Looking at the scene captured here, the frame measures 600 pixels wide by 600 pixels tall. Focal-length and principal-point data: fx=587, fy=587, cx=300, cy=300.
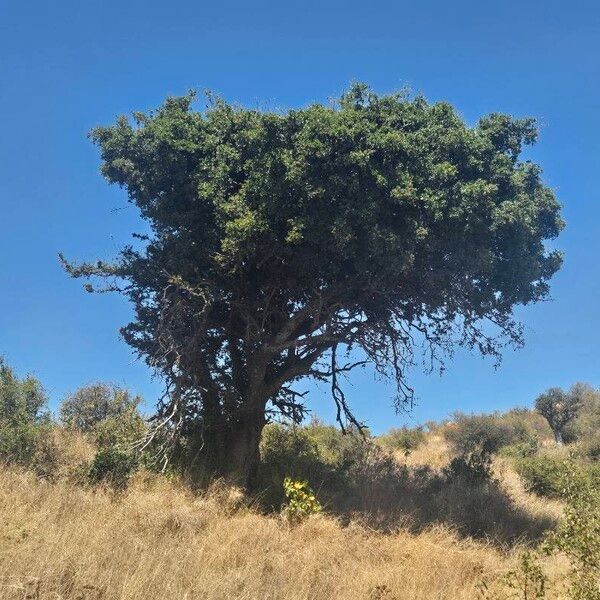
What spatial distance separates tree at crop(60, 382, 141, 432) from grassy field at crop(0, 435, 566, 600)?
5.71 m

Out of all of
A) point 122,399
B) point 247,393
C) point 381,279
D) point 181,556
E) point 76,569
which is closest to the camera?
point 76,569

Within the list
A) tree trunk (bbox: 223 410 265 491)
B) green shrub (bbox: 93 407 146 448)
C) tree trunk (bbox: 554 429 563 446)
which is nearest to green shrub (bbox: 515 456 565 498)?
tree trunk (bbox: 223 410 265 491)

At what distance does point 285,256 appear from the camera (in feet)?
42.0

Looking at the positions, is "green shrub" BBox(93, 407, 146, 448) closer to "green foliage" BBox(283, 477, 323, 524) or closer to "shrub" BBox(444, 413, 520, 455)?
"green foliage" BBox(283, 477, 323, 524)

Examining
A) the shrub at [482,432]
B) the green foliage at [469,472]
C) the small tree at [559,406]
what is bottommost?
the green foliage at [469,472]

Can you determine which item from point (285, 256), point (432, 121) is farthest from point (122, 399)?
point (432, 121)

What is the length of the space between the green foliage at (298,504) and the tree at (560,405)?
29182mm

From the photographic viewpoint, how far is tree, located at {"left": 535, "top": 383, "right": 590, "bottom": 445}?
36.6 m

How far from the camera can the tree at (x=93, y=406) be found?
655 inches

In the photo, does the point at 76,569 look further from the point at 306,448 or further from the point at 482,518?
the point at 306,448

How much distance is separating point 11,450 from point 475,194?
10310 millimetres

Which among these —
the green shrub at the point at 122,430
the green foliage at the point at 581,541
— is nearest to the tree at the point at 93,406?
the green shrub at the point at 122,430

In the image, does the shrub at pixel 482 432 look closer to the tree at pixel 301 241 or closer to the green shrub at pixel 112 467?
the tree at pixel 301 241

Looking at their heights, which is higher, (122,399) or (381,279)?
(381,279)
